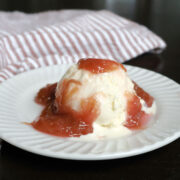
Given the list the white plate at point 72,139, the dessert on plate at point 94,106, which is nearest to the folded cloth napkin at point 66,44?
the white plate at point 72,139

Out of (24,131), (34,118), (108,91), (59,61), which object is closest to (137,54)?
(59,61)

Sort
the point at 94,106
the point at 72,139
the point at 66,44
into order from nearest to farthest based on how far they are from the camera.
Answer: the point at 72,139 → the point at 94,106 → the point at 66,44

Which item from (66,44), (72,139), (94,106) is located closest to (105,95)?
(94,106)

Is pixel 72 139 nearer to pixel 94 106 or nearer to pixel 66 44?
pixel 94 106

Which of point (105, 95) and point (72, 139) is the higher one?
point (105, 95)

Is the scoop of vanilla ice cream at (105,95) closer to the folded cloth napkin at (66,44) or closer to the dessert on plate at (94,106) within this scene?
the dessert on plate at (94,106)

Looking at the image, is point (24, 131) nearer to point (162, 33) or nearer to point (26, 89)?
point (26, 89)
